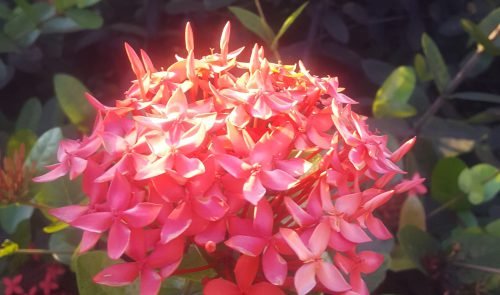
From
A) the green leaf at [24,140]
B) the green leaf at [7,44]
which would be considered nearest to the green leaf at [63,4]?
the green leaf at [7,44]

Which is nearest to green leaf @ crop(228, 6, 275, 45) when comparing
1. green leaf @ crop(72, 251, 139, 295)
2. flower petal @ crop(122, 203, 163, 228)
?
green leaf @ crop(72, 251, 139, 295)

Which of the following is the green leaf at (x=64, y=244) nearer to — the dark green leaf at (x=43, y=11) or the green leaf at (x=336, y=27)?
the dark green leaf at (x=43, y=11)

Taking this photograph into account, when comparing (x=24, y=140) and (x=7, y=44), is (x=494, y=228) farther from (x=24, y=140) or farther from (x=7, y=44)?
(x=7, y=44)

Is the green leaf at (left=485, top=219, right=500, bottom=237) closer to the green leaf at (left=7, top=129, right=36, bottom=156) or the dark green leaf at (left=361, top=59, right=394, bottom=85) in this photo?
the dark green leaf at (left=361, top=59, right=394, bottom=85)

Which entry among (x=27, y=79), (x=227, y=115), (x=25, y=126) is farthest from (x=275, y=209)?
(x=27, y=79)

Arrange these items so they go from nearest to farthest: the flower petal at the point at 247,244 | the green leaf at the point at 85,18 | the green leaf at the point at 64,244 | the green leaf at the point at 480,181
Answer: the flower petal at the point at 247,244, the green leaf at the point at 64,244, the green leaf at the point at 480,181, the green leaf at the point at 85,18

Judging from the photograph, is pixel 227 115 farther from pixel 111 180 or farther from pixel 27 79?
pixel 27 79
